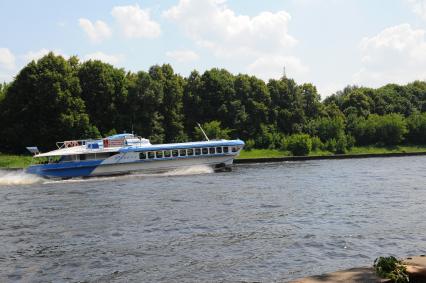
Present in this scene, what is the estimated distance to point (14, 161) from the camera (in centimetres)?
8156

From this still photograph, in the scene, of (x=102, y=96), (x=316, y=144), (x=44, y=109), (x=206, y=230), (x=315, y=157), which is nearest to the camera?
(x=206, y=230)

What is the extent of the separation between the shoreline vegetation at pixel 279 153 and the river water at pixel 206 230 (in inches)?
1337

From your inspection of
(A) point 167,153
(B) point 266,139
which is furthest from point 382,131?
(A) point 167,153

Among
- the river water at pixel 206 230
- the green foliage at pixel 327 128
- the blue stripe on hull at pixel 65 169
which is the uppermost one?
the green foliage at pixel 327 128

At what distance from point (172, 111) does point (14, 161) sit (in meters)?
30.2

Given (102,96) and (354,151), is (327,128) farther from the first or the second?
(102,96)

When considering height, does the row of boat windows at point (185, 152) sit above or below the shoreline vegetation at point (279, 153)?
above

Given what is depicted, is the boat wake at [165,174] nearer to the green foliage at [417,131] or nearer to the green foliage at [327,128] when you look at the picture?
the green foliage at [327,128]

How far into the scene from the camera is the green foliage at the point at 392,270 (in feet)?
44.8

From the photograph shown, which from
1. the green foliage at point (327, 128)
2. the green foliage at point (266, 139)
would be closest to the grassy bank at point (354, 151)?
the green foliage at point (266, 139)

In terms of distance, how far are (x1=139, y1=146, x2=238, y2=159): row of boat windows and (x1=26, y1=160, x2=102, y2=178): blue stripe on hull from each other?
19.2 feet

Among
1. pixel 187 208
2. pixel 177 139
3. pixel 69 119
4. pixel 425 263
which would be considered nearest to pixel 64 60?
pixel 69 119

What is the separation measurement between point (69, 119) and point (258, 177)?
41.3 m

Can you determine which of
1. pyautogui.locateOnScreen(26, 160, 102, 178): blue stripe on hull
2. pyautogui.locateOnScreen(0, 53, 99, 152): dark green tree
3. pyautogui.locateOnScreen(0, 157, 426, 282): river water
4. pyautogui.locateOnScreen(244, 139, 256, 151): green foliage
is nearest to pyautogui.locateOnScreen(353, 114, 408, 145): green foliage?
pyautogui.locateOnScreen(244, 139, 256, 151): green foliage
